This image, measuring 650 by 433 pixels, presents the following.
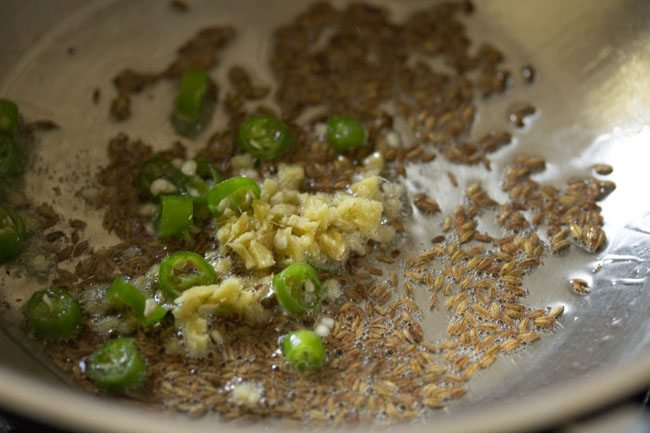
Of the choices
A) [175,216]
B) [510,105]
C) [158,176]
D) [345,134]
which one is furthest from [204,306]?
[510,105]

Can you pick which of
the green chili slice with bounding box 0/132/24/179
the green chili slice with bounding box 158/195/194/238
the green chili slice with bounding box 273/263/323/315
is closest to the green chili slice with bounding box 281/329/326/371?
the green chili slice with bounding box 273/263/323/315

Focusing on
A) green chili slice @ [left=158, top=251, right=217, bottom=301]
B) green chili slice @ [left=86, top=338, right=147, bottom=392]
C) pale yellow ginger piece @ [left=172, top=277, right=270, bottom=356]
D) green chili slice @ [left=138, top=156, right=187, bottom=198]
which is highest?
green chili slice @ [left=138, top=156, right=187, bottom=198]

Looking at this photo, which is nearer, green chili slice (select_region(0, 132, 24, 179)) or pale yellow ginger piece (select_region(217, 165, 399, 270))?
pale yellow ginger piece (select_region(217, 165, 399, 270))

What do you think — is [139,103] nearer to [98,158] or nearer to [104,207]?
[98,158]

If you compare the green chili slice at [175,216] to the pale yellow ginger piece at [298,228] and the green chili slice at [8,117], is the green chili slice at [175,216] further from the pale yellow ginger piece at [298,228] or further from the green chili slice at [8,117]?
the green chili slice at [8,117]

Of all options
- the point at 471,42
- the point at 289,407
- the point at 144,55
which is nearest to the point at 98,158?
the point at 144,55

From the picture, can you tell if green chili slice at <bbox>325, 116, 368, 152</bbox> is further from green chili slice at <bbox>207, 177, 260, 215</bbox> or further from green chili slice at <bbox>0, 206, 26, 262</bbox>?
green chili slice at <bbox>0, 206, 26, 262</bbox>
